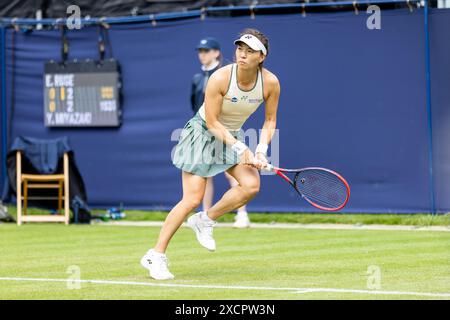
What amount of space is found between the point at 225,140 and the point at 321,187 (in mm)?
892

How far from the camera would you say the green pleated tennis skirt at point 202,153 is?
31.0 ft

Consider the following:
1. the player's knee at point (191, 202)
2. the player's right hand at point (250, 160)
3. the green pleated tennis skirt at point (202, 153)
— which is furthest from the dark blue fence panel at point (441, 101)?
the player's knee at point (191, 202)

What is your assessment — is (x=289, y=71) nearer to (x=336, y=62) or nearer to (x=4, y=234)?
(x=336, y=62)

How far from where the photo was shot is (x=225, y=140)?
30.6 feet

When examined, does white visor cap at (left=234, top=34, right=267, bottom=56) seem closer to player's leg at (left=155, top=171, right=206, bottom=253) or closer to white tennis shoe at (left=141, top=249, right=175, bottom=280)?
player's leg at (left=155, top=171, right=206, bottom=253)

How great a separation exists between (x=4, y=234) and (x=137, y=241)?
190 centimetres

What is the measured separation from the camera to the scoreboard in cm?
1689

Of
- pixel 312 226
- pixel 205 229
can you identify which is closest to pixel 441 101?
pixel 312 226

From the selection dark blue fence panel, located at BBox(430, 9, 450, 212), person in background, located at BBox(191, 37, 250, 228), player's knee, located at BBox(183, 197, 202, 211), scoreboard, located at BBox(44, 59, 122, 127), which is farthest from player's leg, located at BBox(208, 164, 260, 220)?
scoreboard, located at BBox(44, 59, 122, 127)

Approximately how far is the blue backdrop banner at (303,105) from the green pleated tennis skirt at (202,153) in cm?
581

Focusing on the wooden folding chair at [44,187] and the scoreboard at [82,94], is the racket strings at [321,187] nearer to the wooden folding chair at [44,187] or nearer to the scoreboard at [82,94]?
the wooden folding chair at [44,187]

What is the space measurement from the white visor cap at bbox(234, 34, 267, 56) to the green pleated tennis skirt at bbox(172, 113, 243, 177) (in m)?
0.78

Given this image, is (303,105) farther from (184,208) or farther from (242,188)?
(184,208)

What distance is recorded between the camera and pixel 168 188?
16.5 m
